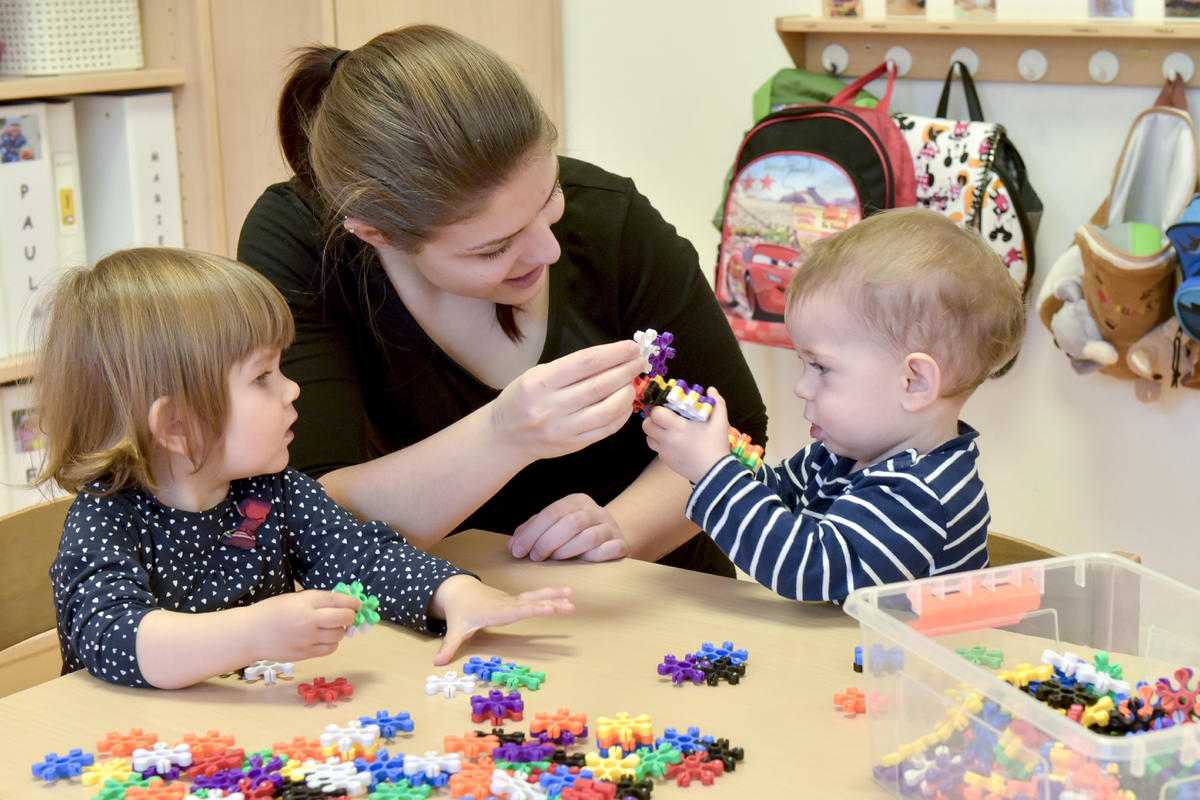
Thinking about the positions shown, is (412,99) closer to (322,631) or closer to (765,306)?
(322,631)

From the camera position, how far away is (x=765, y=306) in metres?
2.45

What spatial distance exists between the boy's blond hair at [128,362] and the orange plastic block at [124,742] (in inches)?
10.2

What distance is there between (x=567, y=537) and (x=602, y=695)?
1.04 ft

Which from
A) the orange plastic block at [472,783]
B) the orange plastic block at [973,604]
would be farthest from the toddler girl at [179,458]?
the orange plastic block at [973,604]

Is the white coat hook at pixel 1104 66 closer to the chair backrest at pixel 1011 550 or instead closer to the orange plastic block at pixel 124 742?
the chair backrest at pixel 1011 550

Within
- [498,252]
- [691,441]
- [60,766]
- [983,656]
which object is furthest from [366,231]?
[983,656]

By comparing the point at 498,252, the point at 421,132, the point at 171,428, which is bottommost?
the point at 171,428

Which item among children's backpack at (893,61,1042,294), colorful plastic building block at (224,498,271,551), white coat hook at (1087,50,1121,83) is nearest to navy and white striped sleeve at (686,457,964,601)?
colorful plastic building block at (224,498,271,551)

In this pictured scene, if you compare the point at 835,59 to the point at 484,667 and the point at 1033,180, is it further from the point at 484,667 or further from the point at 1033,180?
the point at 484,667

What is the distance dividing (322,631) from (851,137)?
1551mm

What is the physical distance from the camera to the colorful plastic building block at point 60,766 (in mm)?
926

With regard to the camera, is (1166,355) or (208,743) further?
(1166,355)

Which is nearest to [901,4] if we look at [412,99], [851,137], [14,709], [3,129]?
[851,137]

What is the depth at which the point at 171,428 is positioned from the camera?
46.3 inches
